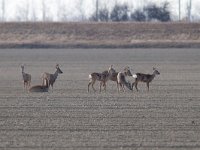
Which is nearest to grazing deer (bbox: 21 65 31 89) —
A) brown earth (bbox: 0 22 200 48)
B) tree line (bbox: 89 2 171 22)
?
brown earth (bbox: 0 22 200 48)

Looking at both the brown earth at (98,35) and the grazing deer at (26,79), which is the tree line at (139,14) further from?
the grazing deer at (26,79)

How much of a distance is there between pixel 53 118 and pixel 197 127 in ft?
12.8

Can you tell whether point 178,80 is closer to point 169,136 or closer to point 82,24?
point 169,136

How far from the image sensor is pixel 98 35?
86.9m

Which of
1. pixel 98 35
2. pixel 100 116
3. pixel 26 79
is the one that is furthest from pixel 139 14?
pixel 100 116

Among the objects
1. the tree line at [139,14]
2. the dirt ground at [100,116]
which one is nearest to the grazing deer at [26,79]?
the dirt ground at [100,116]

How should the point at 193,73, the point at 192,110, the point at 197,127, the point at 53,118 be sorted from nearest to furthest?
the point at 197,127 → the point at 53,118 → the point at 192,110 → the point at 193,73

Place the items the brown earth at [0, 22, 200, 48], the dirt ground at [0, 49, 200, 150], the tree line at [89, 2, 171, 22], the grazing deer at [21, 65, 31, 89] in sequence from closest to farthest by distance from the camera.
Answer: the dirt ground at [0, 49, 200, 150]
the grazing deer at [21, 65, 31, 89]
the brown earth at [0, 22, 200, 48]
the tree line at [89, 2, 171, 22]

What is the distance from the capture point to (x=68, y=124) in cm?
1931

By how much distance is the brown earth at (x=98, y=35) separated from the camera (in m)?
76.9

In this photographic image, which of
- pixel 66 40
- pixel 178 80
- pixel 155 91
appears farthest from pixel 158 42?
pixel 155 91

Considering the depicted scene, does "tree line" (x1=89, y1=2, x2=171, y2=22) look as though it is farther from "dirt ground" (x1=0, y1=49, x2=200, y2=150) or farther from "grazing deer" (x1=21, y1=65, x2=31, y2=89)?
"grazing deer" (x1=21, y1=65, x2=31, y2=89)

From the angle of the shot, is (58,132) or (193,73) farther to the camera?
(193,73)

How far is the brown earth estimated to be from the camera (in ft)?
252
